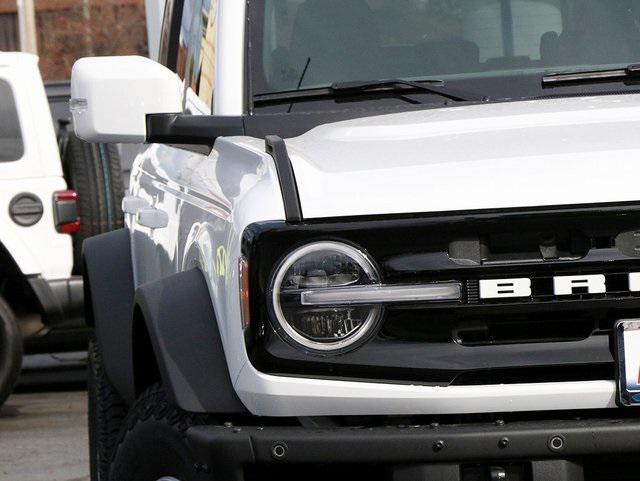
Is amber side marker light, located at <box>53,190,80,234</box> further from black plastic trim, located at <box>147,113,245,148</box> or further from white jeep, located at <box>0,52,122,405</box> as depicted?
black plastic trim, located at <box>147,113,245,148</box>

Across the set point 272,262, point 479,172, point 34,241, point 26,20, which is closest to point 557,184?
point 479,172

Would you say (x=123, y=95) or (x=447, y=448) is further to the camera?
(x=123, y=95)

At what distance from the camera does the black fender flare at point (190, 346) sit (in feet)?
9.97

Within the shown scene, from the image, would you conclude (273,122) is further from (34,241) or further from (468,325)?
(34,241)

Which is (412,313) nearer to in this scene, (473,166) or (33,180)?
(473,166)

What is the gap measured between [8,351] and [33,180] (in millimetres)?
1065

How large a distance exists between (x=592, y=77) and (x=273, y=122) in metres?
0.80

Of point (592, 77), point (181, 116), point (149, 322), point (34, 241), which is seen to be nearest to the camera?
point (149, 322)

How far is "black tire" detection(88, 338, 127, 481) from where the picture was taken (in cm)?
461

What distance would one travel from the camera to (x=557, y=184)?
2951 mm

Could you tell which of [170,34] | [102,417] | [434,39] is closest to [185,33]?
[170,34]

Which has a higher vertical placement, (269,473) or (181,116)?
(181,116)

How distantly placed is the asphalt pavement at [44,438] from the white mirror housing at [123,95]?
319 centimetres

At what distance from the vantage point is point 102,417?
4.74 m
